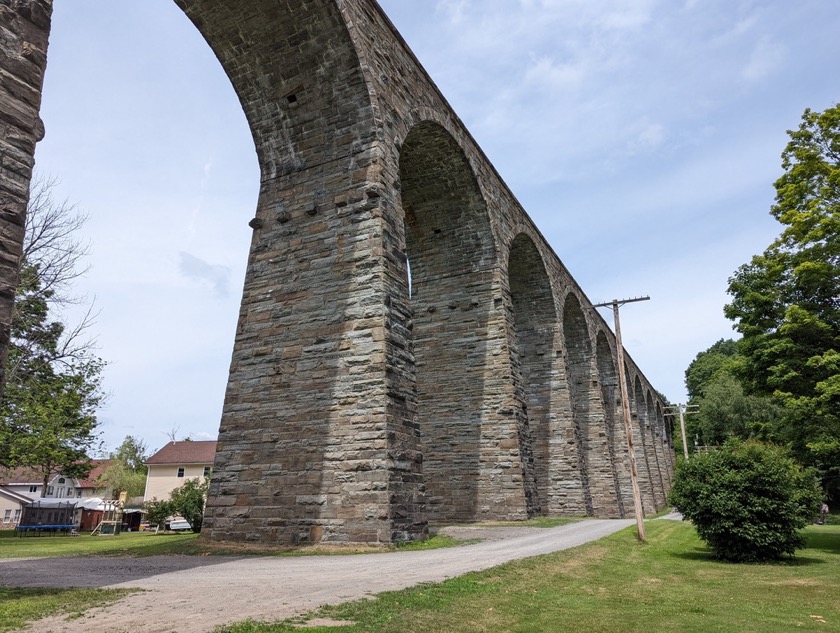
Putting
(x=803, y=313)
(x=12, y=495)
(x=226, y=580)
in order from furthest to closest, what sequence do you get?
(x=12, y=495), (x=803, y=313), (x=226, y=580)

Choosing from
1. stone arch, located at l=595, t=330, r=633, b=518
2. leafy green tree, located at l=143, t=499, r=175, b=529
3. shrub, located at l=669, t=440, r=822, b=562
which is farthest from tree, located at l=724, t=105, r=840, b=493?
leafy green tree, located at l=143, t=499, r=175, b=529

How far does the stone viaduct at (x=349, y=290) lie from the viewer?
8922 mm

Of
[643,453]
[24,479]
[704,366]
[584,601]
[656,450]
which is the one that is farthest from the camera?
[704,366]

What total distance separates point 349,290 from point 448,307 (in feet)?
22.8

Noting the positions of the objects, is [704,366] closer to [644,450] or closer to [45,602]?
[644,450]

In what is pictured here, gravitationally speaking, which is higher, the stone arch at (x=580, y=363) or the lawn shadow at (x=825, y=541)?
the stone arch at (x=580, y=363)

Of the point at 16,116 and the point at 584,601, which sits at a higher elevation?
the point at 16,116

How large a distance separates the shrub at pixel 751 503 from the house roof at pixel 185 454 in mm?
37039

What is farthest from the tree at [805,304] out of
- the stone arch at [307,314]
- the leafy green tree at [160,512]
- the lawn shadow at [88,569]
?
the leafy green tree at [160,512]

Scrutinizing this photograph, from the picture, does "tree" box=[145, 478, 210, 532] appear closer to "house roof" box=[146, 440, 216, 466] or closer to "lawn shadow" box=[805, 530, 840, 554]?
"house roof" box=[146, 440, 216, 466]

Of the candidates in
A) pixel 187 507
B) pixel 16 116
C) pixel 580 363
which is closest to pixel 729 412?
pixel 580 363

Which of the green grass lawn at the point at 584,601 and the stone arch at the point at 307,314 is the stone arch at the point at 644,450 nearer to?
the green grass lawn at the point at 584,601

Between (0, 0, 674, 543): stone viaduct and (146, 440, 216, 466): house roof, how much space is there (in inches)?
1210

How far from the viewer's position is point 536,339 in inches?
850
